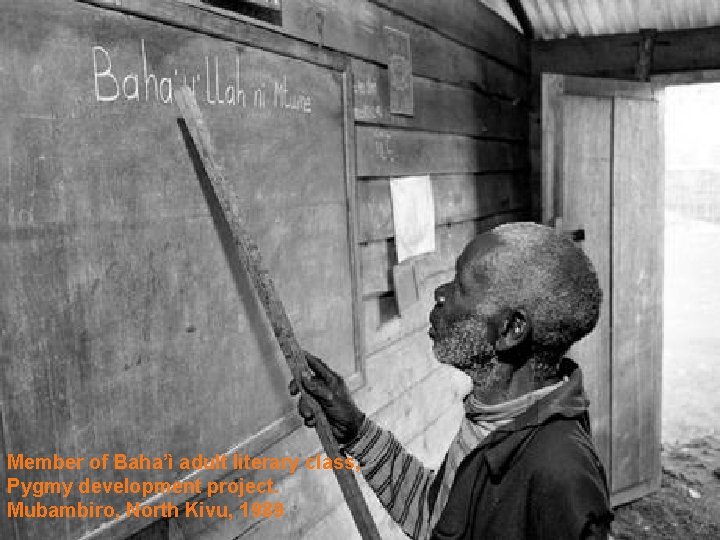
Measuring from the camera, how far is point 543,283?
4.55 ft

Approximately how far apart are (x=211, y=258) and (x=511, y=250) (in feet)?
2.18

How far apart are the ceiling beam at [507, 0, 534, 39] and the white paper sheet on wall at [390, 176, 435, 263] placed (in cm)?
193

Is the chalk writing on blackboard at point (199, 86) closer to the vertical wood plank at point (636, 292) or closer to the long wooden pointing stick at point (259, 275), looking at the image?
the long wooden pointing stick at point (259, 275)

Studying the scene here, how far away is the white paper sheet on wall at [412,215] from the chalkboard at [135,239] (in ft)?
2.43

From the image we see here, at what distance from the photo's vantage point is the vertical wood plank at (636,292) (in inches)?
170

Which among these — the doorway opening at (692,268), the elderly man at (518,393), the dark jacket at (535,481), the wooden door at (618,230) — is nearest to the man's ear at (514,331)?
the elderly man at (518,393)

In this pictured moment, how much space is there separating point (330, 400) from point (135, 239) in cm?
Answer: 61

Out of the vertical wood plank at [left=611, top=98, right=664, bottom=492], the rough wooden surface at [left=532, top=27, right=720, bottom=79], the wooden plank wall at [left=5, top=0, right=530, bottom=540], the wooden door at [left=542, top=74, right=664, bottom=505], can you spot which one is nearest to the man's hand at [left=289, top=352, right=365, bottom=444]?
the wooden plank wall at [left=5, top=0, right=530, bottom=540]

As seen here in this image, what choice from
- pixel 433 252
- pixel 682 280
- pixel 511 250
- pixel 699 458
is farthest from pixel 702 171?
pixel 511 250

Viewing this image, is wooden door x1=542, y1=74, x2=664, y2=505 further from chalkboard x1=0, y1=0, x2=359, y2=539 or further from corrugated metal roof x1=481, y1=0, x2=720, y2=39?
chalkboard x1=0, y1=0, x2=359, y2=539

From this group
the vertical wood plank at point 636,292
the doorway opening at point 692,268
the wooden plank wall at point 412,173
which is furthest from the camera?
the doorway opening at point 692,268

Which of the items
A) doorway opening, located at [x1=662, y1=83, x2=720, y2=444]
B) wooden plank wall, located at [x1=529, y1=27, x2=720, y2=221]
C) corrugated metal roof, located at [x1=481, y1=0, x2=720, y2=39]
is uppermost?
corrugated metal roof, located at [x1=481, y1=0, x2=720, y2=39]

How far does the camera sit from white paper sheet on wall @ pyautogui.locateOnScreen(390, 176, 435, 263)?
2611mm

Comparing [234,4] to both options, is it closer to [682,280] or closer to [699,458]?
[699,458]
